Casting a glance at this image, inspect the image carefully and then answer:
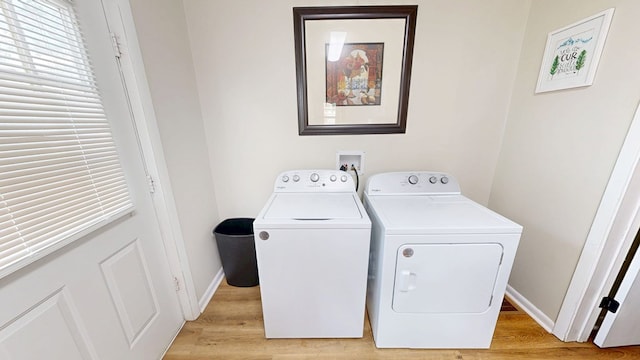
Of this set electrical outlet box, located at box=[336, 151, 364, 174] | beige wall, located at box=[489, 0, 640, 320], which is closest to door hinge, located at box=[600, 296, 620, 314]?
beige wall, located at box=[489, 0, 640, 320]

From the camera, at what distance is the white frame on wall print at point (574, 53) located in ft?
3.59

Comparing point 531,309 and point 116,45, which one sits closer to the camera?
point 116,45

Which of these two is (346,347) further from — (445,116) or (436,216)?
(445,116)

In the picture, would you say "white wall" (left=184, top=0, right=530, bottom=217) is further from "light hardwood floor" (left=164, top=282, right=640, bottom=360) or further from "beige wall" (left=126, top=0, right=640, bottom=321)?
"light hardwood floor" (left=164, top=282, right=640, bottom=360)

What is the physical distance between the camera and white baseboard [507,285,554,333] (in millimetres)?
1386

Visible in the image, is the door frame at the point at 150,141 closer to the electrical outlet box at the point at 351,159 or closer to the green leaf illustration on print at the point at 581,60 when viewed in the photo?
the electrical outlet box at the point at 351,159

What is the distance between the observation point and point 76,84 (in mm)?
871

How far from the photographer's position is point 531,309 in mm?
1496

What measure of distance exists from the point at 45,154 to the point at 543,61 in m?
2.52

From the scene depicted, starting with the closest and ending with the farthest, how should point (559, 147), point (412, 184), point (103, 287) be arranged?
point (103, 287) → point (559, 147) → point (412, 184)

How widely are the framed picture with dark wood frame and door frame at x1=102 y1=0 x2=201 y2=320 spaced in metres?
0.92

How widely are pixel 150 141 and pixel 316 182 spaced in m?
1.02

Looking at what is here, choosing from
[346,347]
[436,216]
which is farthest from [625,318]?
[346,347]

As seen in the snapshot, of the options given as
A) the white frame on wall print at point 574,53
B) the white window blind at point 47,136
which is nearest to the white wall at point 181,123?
the white window blind at point 47,136
